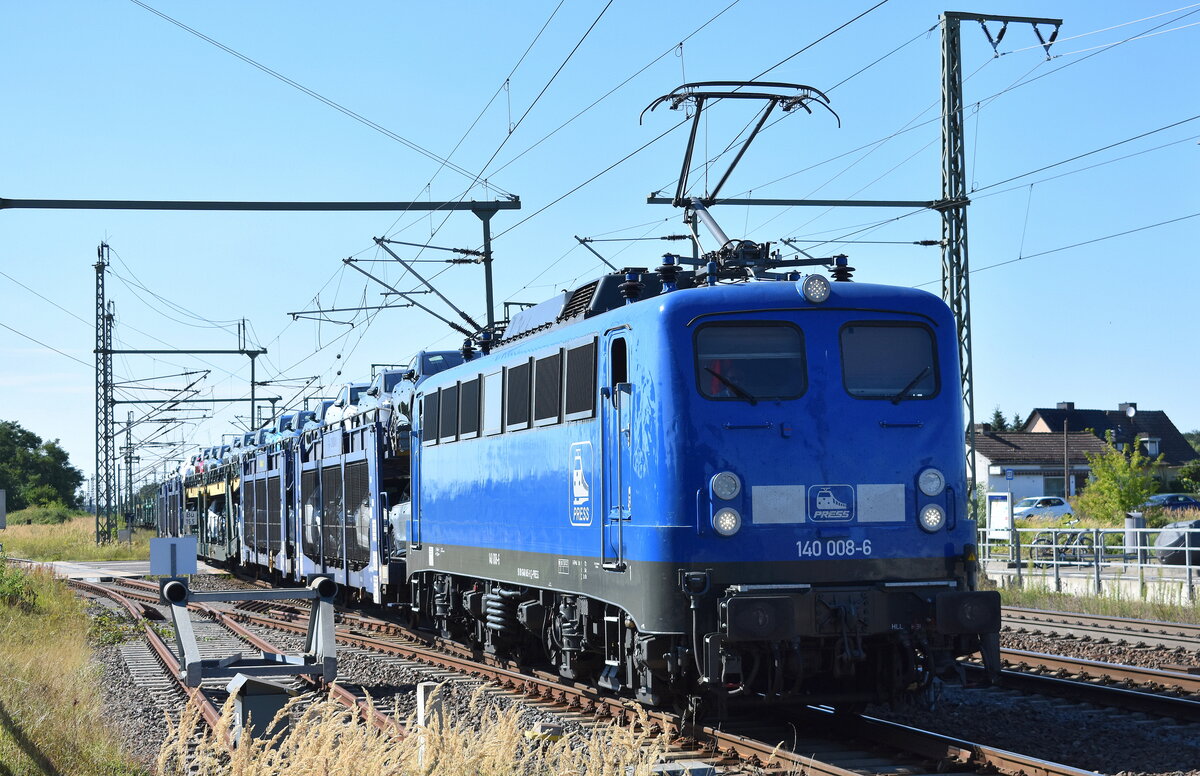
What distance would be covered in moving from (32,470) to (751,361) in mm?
100905

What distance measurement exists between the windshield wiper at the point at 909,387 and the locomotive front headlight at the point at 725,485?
1482 millimetres

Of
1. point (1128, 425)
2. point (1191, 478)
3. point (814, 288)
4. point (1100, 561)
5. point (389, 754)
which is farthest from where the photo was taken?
point (1128, 425)

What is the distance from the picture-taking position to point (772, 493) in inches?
378

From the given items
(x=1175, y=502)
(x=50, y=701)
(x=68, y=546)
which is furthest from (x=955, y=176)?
(x=68, y=546)

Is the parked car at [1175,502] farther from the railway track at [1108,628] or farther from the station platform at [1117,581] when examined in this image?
the railway track at [1108,628]

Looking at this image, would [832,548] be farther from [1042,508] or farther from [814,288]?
[1042,508]

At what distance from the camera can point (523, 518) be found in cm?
1252

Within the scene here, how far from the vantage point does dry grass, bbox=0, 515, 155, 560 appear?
50906 millimetres

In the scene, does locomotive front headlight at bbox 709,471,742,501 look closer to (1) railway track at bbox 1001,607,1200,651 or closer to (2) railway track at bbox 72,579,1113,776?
(2) railway track at bbox 72,579,1113,776

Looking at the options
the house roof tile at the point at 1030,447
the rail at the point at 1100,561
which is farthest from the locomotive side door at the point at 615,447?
the house roof tile at the point at 1030,447

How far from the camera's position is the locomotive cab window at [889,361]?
Result: 10.1 metres

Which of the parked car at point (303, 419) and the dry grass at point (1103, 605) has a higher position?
the parked car at point (303, 419)

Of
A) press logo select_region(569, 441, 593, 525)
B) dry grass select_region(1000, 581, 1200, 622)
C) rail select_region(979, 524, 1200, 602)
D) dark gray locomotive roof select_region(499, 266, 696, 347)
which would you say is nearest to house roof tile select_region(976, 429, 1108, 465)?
rail select_region(979, 524, 1200, 602)

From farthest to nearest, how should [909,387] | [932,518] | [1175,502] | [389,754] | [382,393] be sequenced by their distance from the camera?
1. [1175,502]
2. [382,393]
3. [909,387]
4. [932,518]
5. [389,754]
